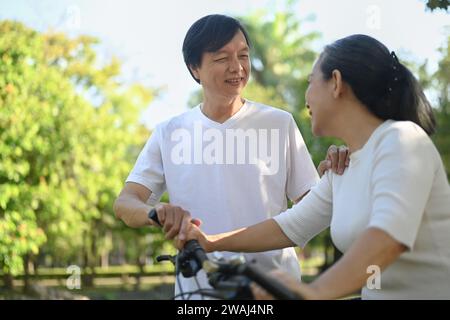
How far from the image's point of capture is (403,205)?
195cm

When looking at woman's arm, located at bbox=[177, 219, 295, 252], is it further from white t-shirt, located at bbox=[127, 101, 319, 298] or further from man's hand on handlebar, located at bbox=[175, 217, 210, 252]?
white t-shirt, located at bbox=[127, 101, 319, 298]

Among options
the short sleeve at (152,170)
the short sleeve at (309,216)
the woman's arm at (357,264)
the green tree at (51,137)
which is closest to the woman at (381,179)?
the woman's arm at (357,264)

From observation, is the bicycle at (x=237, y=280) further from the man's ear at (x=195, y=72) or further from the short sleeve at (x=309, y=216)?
the man's ear at (x=195, y=72)

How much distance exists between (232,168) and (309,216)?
600 mm

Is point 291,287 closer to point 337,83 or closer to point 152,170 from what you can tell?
point 337,83

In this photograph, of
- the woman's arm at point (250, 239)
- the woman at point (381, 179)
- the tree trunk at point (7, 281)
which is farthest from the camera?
the tree trunk at point (7, 281)

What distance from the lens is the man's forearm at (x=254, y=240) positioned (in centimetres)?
274

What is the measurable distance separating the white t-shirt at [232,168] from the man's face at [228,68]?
12 cm

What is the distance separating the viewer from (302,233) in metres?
2.71

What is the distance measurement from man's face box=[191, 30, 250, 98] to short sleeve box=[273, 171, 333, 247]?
2.35ft

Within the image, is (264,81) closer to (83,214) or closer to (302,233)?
(83,214)

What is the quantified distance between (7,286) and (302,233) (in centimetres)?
1216

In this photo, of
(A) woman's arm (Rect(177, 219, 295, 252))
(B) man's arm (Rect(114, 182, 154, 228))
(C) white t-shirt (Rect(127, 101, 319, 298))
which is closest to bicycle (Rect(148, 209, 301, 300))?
(A) woman's arm (Rect(177, 219, 295, 252))

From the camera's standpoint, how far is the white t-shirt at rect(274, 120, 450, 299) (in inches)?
77.1
